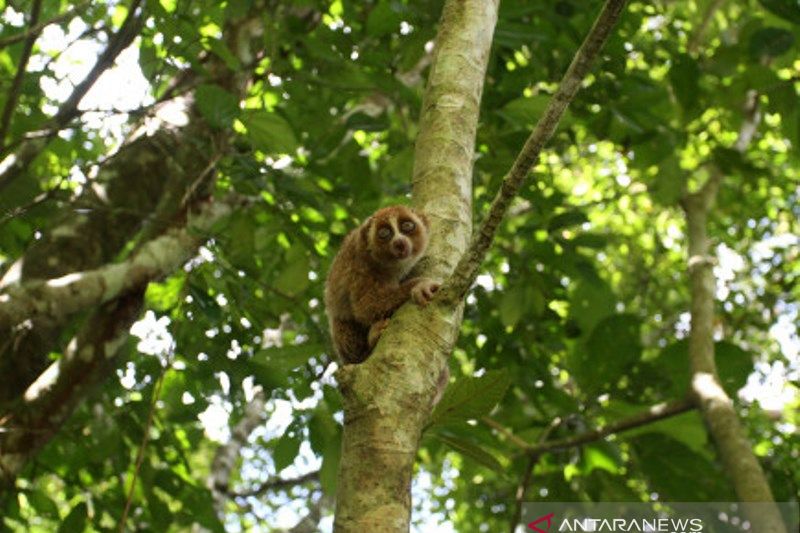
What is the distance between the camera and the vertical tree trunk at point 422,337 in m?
1.83

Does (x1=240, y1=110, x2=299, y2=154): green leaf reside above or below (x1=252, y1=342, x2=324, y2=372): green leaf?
above

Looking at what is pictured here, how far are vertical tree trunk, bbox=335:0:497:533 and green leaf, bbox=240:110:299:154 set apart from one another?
3.37ft

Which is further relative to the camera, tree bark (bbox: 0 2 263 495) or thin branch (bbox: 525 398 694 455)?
tree bark (bbox: 0 2 263 495)

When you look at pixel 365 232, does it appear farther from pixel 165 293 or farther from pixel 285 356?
pixel 165 293

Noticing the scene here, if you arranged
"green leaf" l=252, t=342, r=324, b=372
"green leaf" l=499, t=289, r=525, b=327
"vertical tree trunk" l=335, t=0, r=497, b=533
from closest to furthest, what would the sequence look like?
"vertical tree trunk" l=335, t=0, r=497, b=533 → "green leaf" l=252, t=342, r=324, b=372 → "green leaf" l=499, t=289, r=525, b=327

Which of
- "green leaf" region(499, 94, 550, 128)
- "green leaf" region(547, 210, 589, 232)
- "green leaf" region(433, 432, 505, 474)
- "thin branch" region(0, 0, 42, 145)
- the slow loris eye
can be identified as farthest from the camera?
"green leaf" region(547, 210, 589, 232)

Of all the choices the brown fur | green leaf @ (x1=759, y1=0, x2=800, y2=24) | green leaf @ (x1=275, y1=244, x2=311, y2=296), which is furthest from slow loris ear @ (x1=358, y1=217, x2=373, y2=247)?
green leaf @ (x1=759, y1=0, x2=800, y2=24)

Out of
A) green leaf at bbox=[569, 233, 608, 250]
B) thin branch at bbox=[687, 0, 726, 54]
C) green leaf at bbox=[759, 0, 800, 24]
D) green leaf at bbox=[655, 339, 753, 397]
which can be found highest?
thin branch at bbox=[687, 0, 726, 54]

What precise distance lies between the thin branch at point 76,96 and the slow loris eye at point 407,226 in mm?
1598

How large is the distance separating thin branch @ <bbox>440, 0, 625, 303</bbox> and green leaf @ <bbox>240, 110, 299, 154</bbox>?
205cm

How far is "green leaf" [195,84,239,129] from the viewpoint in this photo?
12.6 feet

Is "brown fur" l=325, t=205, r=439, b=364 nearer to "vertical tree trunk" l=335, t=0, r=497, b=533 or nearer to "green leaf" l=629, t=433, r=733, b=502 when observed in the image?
"vertical tree trunk" l=335, t=0, r=497, b=533

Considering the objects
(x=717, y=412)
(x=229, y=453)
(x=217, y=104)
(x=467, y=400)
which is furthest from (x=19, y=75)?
(x=229, y=453)

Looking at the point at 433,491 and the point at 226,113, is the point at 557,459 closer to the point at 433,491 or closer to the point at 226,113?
the point at 226,113
